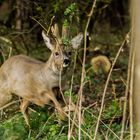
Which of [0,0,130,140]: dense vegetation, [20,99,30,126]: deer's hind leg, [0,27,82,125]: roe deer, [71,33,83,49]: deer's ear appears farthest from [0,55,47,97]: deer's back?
[71,33,83,49]: deer's ear

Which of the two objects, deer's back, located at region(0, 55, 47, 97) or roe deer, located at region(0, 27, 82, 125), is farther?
deer's back, located at region(0, 55, 47, 97)

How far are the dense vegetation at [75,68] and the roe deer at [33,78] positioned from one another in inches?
7.6

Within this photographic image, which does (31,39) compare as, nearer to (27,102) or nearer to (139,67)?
(27,102)

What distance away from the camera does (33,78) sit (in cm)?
948

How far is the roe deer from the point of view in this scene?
29.9ft

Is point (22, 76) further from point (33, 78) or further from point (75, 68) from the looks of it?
point (75, 68)

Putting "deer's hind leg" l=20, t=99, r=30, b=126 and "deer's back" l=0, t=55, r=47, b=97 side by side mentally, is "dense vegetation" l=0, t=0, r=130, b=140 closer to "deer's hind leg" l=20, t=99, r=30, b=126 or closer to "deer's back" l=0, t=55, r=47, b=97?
"deer's hind leg" l=20, t=99, r=30, b=126

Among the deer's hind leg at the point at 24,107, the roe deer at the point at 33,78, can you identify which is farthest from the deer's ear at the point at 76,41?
the deer's hind leg at the point at 24,107

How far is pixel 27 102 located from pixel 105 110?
1.09m

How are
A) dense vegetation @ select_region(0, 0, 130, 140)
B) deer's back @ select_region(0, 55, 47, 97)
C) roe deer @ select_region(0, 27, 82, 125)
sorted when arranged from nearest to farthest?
dense vegetation @ select_region(0, 0, 130, 140) → roe deer @ select_region(0, 27, 82, 125) → deer's back @ select_region(0, 55, 47, 97)

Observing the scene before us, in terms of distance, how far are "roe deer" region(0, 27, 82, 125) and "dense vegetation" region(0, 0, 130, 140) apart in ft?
0.63

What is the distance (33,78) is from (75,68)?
2.73 metres

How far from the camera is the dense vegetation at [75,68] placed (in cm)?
832

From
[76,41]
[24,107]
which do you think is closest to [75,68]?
[24,107]
